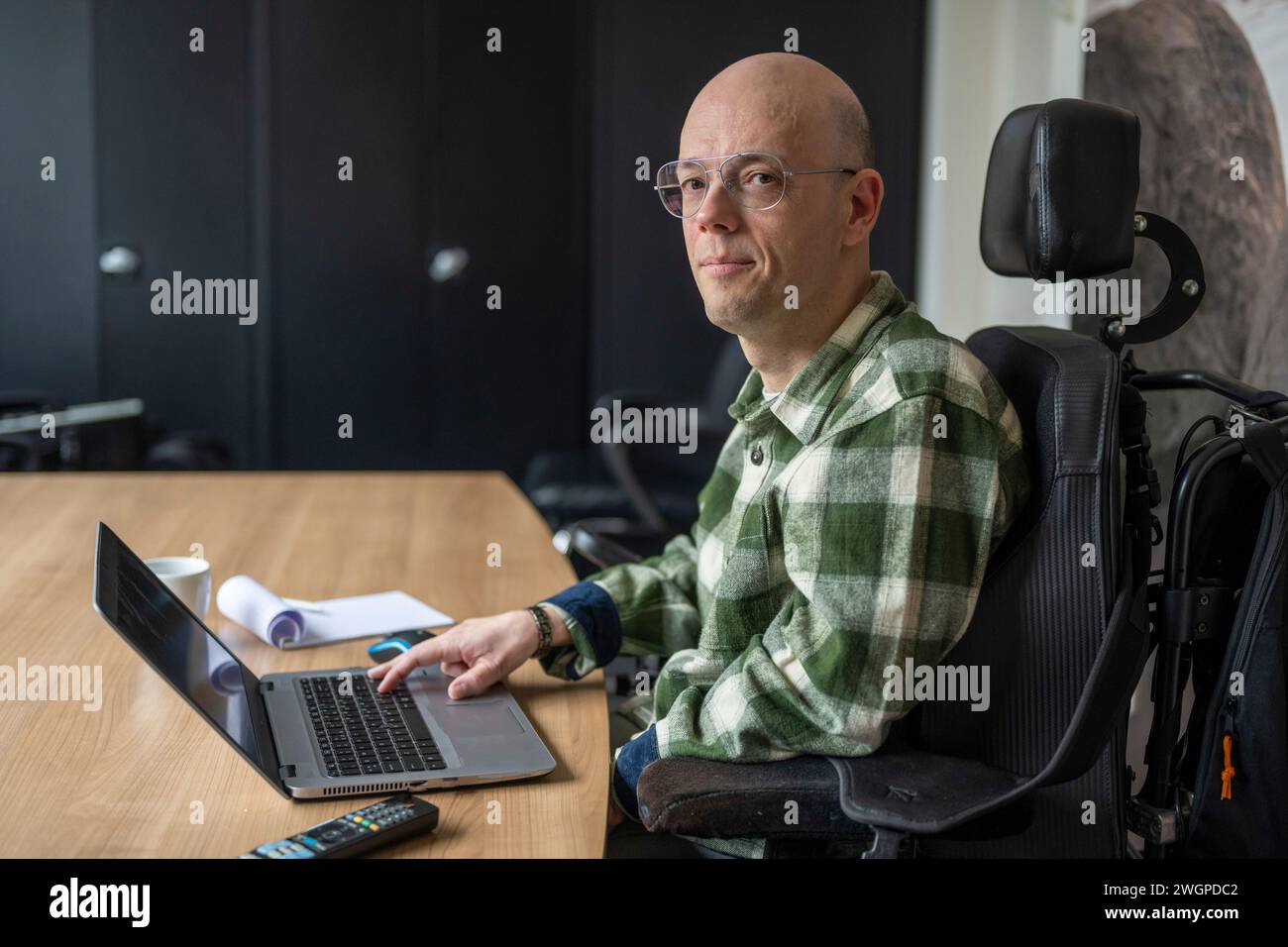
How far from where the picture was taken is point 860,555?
117 centimetres

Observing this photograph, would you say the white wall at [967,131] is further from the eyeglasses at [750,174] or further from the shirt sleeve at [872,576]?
the shirt sleeve at [872,576]

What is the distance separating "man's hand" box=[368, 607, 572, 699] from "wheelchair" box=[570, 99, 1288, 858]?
0.96 feet

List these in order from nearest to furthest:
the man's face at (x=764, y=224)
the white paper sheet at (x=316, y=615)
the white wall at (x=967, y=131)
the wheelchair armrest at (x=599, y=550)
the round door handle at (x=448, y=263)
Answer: the man's face at (x=764, y=224) < the white paper sheet at (x=316, y=615) < the wheelchair armrest at (x=599, y=550) < the white wall at (x=967, y=131) < the round door handle at (x=448, y=263)

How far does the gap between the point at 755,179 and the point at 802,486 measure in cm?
35

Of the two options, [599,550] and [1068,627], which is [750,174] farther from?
[599,550]

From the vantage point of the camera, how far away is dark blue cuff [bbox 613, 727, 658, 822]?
125 centimetres

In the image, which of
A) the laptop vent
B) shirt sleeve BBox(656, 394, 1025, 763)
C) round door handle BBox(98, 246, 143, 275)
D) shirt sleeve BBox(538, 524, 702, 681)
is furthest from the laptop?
round door handle BBox(98, 246, 143, 275)

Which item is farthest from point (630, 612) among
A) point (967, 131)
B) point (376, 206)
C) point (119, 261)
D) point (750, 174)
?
point (119, 261)

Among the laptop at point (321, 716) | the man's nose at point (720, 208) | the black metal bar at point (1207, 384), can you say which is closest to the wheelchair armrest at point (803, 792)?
the laptop at point (321, 716)

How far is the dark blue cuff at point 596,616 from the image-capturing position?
1.48 m

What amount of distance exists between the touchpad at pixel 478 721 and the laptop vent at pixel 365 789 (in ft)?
0.40
